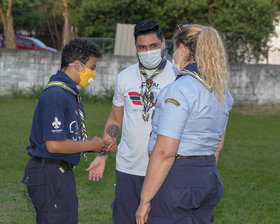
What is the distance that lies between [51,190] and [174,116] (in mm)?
1321

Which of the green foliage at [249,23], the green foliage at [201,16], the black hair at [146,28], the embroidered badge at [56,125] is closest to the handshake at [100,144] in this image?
the embroidered badge at [56,125]

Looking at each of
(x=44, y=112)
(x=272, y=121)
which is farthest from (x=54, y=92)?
(x=272, y=121)

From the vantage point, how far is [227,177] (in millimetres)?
9141

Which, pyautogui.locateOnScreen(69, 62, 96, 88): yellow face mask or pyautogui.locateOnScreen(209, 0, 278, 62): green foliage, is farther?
pyautogui.locateOnScreen(209, 0, 278, 62): green foliage

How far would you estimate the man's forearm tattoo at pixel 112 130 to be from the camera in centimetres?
521

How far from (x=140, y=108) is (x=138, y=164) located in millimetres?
492

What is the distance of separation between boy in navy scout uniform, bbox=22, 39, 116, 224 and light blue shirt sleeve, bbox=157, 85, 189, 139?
98 centimetres

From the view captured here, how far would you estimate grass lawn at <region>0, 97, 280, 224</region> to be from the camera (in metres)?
7.06

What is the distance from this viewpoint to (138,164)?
4992 millimetres

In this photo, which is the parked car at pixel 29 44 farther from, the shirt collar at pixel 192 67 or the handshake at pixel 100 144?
the shirt collar at pixel 192 67

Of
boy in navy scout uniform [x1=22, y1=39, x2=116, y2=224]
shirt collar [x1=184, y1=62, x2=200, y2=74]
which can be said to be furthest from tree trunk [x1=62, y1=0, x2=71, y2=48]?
shirt collar [x1=184, y1=62, x2=200, y2=74]

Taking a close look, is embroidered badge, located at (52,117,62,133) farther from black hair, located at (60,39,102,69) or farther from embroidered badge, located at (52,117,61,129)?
black hair, located at (60,39,102,69)

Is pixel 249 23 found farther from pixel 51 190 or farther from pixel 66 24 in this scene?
pixel 51 190

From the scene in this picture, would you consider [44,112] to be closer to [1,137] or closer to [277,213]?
[277,213]
